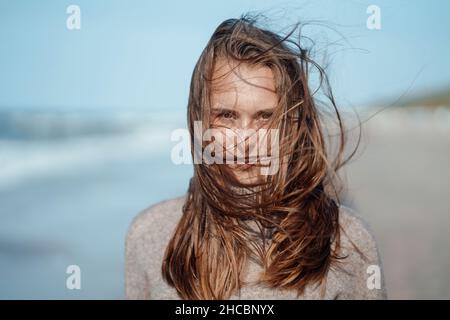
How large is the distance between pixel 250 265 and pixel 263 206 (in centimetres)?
15

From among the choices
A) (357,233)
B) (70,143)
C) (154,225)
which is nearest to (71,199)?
(70,143)

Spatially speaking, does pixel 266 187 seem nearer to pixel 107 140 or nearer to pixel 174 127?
pixel 174 127

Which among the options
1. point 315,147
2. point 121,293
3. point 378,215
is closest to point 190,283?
point 315,147

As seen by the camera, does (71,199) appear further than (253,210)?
Yes

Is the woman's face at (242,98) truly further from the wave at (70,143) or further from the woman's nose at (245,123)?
the wave at (70,143)

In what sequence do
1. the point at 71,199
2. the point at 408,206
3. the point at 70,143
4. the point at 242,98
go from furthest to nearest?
the point at 70,143, the point at 408,206, the point at 71,199, the point at 242,98

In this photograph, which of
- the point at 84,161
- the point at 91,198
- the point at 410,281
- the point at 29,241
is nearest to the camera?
the point at 29,241

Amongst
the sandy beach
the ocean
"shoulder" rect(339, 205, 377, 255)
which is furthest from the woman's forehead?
the sandy beach

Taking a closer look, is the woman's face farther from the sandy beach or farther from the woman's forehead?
the sandy beach

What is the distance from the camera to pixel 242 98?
138 cm

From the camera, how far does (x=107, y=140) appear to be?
3.63m

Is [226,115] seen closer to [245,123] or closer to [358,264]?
[245,123]
